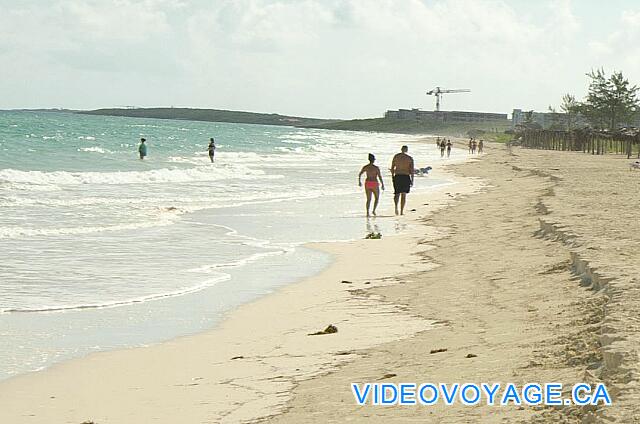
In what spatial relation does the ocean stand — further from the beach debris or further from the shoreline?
the beach debris

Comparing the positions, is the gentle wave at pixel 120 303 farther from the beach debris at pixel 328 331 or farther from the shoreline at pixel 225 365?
the beach debris at pixel 328 331

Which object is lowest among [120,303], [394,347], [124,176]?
[124,176]

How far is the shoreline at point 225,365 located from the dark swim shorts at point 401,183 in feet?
32.6

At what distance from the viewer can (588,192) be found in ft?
68.2

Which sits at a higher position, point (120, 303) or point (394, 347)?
point (394, 347)

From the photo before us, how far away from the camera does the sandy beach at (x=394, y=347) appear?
19.0ft

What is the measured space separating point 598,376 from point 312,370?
2.42 meters

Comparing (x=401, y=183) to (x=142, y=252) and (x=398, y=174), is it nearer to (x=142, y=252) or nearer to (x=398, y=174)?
(x=398, y=174)

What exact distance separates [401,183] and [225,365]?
1378 centimetres

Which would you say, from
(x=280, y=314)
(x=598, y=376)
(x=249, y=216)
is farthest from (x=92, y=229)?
(x=598, y=376)

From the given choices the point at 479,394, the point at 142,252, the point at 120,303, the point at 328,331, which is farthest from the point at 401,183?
the point at 479,394

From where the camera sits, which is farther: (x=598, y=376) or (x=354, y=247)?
(x=354, y=247)

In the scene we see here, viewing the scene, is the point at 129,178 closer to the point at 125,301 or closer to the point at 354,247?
the point at 354,247

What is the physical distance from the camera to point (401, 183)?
68.4 ft
